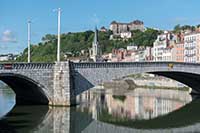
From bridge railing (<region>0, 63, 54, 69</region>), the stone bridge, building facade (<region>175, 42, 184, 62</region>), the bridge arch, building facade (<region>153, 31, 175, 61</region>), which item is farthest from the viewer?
building facade (<region>153, 31, 175, 61</region>)

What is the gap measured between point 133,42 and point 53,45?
39766mm

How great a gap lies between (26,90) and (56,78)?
3.99 metres

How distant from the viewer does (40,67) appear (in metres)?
35.1

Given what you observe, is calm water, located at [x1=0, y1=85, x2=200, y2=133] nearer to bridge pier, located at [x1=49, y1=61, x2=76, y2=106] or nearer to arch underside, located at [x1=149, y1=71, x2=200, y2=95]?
bridge pier, located at [x1=49, y1=61, x2=76, y2=106]

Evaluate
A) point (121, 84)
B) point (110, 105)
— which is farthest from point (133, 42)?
point (110, 105)

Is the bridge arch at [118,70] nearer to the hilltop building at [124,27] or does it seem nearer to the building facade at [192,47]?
the building facade at [192,47]

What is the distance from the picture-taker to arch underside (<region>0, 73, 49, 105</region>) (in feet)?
115

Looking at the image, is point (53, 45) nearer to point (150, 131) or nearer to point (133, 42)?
point (133, 42)

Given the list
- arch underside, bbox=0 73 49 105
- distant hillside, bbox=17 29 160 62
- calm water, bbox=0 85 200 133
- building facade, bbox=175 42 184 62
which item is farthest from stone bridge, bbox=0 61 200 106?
distant hillside, bbox=17 29 160 62

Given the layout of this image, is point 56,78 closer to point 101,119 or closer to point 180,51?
point 101,119

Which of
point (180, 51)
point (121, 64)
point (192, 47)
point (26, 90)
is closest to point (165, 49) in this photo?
point (180, 51)

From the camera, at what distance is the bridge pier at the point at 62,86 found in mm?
35281

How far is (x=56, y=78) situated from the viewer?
35.6m

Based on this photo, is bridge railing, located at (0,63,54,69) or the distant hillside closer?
bridge railing, located at (0,63,54,69)
